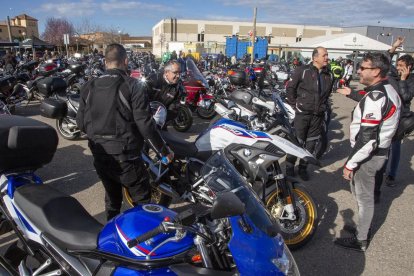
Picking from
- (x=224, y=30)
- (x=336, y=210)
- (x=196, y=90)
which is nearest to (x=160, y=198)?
(x=336, y=210)

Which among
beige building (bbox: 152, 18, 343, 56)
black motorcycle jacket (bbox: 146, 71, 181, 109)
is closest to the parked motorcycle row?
black motorcycle jacket (bbox: 146, 71, 181, 109)

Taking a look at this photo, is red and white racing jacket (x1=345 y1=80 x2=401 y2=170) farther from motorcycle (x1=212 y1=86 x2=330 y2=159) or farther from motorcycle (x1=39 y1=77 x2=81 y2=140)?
motorcycle (x1=39 y1=77 x2=81 y2=140)

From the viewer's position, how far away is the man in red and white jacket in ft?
9.11

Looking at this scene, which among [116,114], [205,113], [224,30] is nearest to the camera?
[116,114]

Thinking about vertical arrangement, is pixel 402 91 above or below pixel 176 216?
above

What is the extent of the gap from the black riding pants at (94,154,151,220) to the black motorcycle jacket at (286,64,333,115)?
3005mm

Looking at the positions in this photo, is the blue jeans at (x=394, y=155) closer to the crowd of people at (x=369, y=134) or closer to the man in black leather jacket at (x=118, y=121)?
the crowd of people at (x=369, y=134)

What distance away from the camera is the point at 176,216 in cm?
154

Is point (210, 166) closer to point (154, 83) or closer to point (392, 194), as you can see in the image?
point (392, 194)

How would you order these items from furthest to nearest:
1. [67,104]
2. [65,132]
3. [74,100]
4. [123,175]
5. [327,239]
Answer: [65,132], [74,100], [67,104], [327,239], [123,175]

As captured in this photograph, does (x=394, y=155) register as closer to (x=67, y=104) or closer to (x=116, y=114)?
(x=116, y=114)

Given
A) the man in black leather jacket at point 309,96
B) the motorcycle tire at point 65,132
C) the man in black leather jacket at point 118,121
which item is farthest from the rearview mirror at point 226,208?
the motorcycle tire at point 65,132

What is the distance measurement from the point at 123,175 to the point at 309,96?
325 centimetres

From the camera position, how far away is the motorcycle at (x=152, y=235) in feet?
4.71
